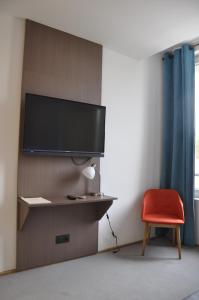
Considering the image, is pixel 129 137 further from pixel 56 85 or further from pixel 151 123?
pixel 56 85

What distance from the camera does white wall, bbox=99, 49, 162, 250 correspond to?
315 cm

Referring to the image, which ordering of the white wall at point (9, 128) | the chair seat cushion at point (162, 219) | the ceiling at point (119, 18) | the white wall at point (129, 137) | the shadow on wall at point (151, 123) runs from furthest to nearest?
the shadow on wall at point (151, 123) → the white wall at point (129, 137) → the chair seat cushion at point (162, 219) → the white wall at point (9, 128) → the ceiling at point (119, 18)

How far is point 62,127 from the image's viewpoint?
8.58 feet

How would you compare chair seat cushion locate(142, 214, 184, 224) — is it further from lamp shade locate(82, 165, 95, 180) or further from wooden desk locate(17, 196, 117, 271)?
lamp shade locate(82, 165, 95, 180)

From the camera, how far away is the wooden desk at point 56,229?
8.06 feet

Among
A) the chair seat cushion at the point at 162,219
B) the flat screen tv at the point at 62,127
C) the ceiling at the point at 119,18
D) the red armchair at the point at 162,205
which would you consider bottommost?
the chair seat cushion at the point at 162,219

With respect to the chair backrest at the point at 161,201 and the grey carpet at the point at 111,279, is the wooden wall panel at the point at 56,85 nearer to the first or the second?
the grey carpet at the point at 111,279

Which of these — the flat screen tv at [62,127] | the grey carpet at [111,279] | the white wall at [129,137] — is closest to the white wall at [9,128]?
the flat screen tv at [62,127]

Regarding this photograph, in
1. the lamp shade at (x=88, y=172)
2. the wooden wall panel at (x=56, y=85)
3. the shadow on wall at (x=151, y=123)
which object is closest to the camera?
the wooden wall panel at (x=56, y=85)

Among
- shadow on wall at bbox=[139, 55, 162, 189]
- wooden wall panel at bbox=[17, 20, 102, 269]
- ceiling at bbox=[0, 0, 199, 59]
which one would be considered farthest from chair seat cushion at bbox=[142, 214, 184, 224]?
ceiling at bbox=[0, 0, 199, 59]

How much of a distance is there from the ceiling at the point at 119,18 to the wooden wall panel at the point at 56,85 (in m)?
0.15

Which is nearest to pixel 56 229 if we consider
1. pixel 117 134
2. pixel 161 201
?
pixel 117 134

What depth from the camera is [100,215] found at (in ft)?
9.71

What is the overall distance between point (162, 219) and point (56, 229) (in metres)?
1.23
